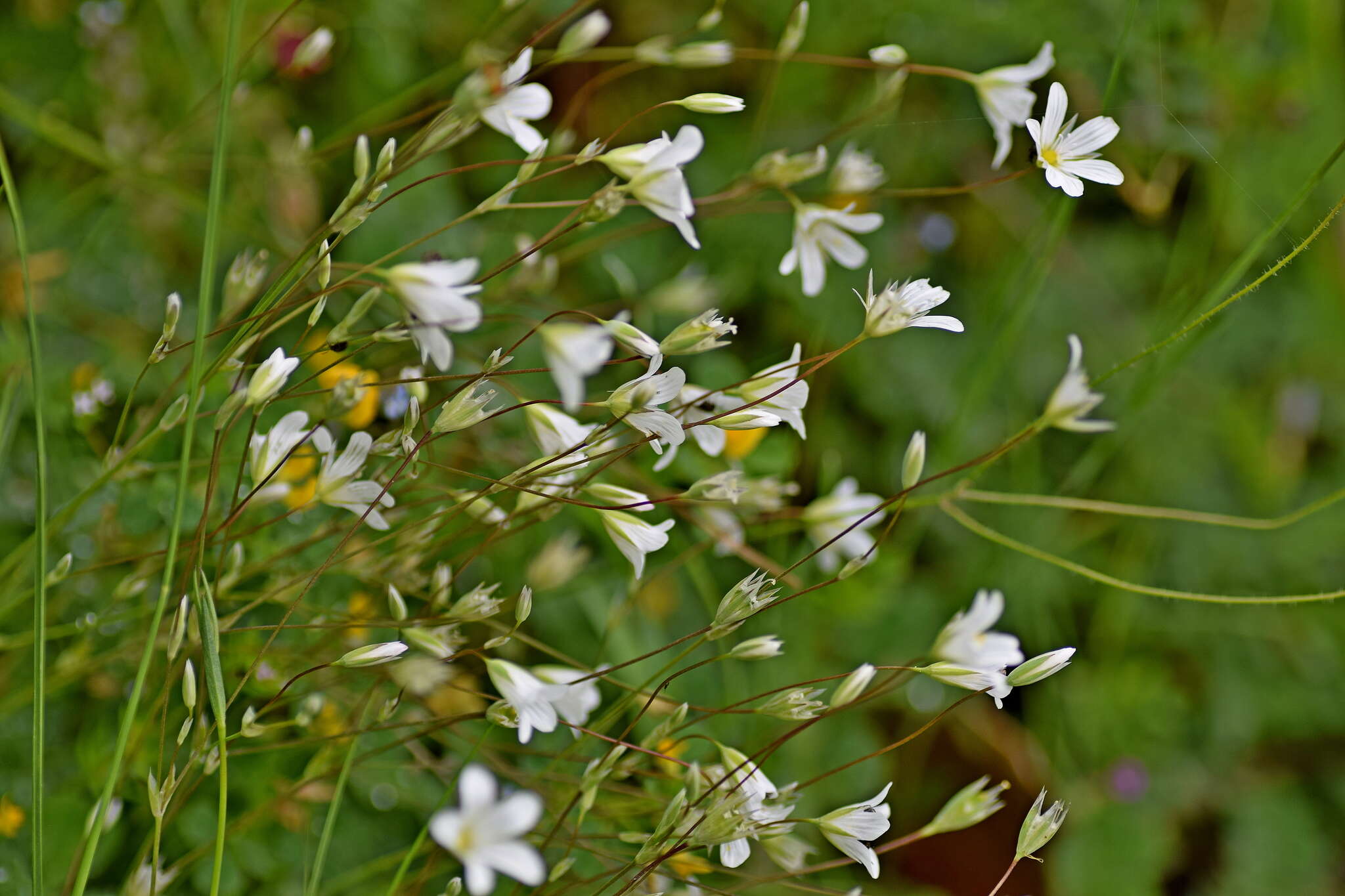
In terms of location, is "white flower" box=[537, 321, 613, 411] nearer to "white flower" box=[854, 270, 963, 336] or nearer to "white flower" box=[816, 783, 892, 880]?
"white flower" box=[854, 270, 963, 336]

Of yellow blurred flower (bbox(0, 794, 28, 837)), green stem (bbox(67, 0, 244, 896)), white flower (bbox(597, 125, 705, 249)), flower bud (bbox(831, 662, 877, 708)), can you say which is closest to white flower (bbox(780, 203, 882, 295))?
white flower (bbox(597, 125, 705, 249))

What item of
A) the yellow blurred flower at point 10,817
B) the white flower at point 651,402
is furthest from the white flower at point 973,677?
the yellow blurred flower at point 10,817

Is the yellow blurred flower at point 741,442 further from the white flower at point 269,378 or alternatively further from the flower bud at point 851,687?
the white flower at point 269,378

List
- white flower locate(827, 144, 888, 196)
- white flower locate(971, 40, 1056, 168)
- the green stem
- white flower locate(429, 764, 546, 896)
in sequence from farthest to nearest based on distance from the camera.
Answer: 1. white flower locate(827, 144, 888, 196)
2. white flower locate(971, 40, 1056, 168)
3. the green stem
4. white flower locate(429, 764, 546, 896)

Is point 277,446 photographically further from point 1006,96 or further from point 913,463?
point 1006,96

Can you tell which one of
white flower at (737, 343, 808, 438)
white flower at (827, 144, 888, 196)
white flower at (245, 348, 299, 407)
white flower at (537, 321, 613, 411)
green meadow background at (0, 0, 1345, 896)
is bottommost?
green meadow background at (0, 0, 1345, 896)
